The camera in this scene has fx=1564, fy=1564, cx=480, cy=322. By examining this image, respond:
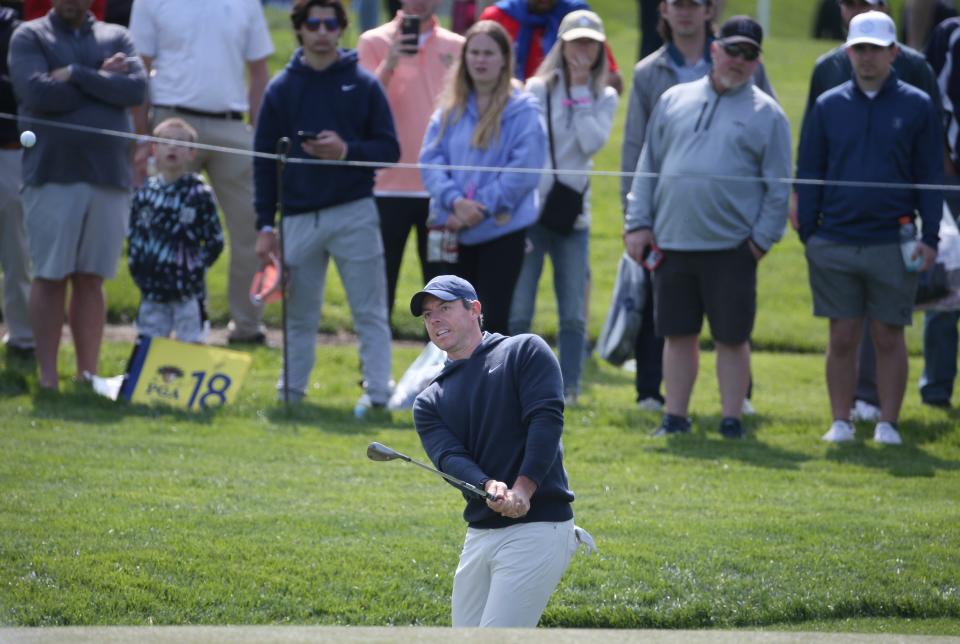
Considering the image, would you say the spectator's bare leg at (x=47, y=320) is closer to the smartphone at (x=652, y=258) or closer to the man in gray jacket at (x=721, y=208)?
the smartphone at (x=652, y=258)

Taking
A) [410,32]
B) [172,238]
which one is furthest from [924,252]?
[172,238]

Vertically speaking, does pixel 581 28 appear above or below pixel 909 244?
above

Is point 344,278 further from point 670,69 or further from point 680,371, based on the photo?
point 670,69

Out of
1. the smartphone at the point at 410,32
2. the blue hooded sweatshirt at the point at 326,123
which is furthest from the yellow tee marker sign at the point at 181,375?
the smartphone at the point at 410,32

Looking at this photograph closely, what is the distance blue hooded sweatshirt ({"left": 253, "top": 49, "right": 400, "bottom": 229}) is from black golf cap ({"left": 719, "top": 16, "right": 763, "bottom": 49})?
2168mm

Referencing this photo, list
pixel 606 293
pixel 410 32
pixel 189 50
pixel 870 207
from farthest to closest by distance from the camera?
pixel 606 293
pixel 189 50
pixel 410 32
pixel 870 207

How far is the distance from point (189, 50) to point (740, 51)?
4.22 metres

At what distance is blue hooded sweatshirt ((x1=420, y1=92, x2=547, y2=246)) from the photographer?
9.59m

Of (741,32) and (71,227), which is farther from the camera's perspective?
(71,227)

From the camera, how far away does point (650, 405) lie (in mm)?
10633

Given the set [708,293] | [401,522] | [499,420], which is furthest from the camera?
[708,293]

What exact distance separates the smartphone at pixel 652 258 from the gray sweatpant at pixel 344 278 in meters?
1.70

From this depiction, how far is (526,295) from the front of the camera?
34.3ft

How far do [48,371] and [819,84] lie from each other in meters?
5.36
